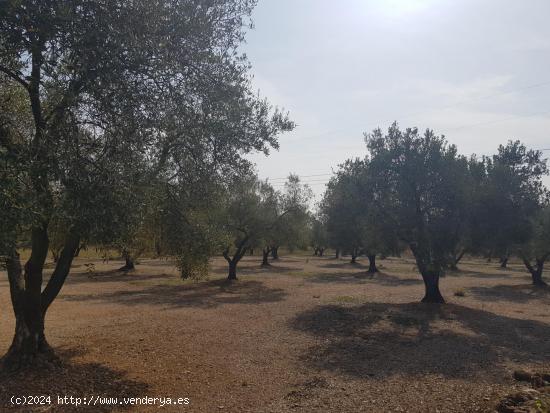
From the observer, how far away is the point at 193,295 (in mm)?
27078

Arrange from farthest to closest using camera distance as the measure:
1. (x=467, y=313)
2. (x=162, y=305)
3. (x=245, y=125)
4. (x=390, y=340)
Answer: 1. (x=162, y=305)
2. (x=467, y=313)
3. (x=390, y=340)
4. (x=245, y=125)

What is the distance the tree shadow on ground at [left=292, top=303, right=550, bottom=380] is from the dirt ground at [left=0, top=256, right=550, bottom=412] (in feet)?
0.18

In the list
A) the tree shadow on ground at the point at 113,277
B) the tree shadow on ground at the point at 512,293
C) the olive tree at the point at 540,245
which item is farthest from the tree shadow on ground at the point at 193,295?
the olive tree at the point at 540,245

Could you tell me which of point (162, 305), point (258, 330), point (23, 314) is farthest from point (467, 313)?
point (23, 314)

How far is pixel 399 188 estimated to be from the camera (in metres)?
21.6

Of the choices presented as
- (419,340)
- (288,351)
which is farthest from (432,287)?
(288,351)

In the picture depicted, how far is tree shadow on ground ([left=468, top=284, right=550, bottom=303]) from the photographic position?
28489mm

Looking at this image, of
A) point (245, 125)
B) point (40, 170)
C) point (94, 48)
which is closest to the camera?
point (40, 170)

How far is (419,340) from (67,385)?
1094 cm

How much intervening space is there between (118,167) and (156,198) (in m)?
1.33

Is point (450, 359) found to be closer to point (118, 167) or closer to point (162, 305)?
point (118, 167)

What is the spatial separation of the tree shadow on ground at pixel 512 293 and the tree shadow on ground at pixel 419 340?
27.0ft

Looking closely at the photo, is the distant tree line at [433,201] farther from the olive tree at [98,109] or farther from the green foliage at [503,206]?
the olive tree at [98,109]

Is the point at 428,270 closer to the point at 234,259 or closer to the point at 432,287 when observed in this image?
the point at 432,287
